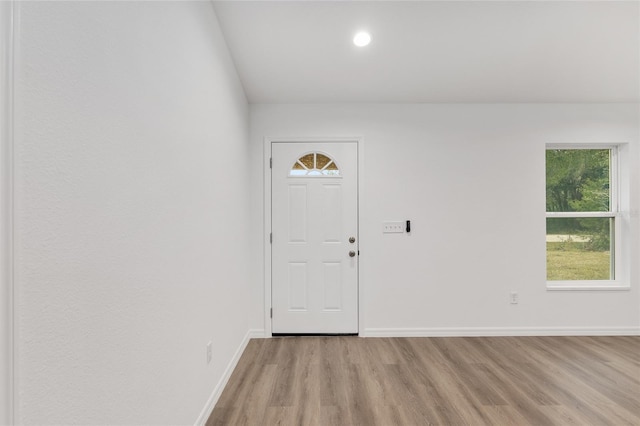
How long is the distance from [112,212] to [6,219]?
353 mm

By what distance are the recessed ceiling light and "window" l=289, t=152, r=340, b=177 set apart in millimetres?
1133

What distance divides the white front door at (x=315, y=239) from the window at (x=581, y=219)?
2126mm

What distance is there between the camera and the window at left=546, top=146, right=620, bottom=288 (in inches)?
131

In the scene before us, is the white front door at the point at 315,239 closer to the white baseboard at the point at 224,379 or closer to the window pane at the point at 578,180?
the white baseboard at the point at 224,379

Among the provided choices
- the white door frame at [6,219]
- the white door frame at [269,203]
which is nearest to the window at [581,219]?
the white door frame at [269,203]

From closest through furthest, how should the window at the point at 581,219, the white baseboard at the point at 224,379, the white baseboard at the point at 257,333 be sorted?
the white baseboard at the point at 224,379 < the white baseboard at the point at 257,333 < the window at the point at 581,219

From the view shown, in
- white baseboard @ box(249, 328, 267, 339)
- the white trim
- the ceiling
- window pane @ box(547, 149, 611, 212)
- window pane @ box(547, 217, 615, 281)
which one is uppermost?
the ceiling

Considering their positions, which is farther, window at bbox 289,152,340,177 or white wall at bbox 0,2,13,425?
window at bbox 289,152,340,177

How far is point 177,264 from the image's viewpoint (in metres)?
1.49

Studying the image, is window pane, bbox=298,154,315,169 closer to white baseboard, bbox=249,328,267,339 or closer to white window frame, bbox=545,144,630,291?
white baseboard, bbox=249,328,267,339

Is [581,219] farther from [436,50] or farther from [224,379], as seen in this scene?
[224,379]

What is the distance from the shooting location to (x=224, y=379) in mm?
2236

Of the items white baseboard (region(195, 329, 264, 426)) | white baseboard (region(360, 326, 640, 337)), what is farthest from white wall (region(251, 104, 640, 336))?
white baseboard (region(195, 329, 264, 426))

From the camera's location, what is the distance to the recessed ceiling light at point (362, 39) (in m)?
2.40
